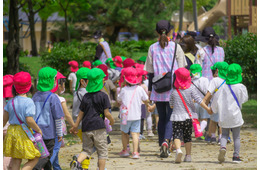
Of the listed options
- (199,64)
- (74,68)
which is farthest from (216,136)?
(74,68)

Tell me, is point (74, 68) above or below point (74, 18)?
below

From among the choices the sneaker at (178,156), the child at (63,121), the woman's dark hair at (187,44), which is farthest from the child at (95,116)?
the woman's dark hair at (187,44)

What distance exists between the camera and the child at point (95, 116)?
6555 mm

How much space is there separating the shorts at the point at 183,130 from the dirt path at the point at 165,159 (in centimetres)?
38

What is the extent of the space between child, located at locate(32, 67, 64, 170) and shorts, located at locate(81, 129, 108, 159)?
1.38 feet

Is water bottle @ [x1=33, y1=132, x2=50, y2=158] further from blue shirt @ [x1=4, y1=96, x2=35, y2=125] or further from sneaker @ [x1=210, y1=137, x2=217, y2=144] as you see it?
sneaker @ [x1=210, y1=137, x2=217, y2=144]

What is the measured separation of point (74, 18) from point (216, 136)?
3008 cm

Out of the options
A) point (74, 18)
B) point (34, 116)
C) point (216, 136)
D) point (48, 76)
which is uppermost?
point (74, 18)

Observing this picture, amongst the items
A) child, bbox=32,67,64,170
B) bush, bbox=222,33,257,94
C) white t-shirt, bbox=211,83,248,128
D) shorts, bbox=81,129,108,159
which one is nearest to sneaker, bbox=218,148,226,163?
white t-shirt, bbox=211,83,248,128

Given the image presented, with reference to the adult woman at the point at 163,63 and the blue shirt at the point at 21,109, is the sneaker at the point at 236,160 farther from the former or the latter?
the blue shirt at the point at 21,109

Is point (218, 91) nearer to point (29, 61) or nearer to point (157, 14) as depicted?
point (29, 61)

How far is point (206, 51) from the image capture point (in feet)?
33.3

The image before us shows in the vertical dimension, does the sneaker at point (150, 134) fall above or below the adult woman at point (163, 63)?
below

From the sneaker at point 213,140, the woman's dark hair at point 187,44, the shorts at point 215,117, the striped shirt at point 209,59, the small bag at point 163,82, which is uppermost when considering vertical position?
the woman's dark hair at point 187,44
